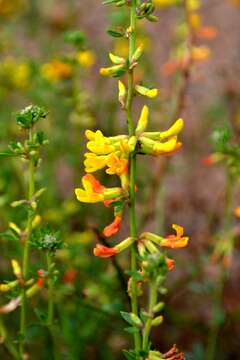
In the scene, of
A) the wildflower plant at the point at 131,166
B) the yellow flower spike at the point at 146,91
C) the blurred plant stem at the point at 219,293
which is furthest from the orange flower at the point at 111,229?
the blurred plant stem at the point at 219,293

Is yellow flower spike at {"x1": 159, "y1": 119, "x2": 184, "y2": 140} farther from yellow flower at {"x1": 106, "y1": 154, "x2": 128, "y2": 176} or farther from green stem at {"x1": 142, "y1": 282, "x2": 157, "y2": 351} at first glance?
green stem at {"x1": 142, "y1": 282, "x2": 157, "y2": 351}

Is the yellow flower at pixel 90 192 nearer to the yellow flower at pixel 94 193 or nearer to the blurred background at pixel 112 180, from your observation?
the yellow flower at pixel 94 193

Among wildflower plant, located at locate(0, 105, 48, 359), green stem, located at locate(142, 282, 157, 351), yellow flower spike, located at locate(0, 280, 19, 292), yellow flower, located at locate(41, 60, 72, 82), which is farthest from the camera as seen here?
yellow flower, located at locate(41, 60, 72, 82)

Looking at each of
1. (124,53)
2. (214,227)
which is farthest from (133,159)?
(124,53)

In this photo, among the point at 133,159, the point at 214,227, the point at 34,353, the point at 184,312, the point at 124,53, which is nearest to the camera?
the point at 133,159

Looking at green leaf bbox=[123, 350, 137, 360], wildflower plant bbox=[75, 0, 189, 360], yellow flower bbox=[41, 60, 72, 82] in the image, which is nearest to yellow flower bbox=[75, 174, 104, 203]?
Answer: wildflower plant bbox=[75, 0, 189, 360]

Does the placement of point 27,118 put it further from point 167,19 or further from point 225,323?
point 167,19

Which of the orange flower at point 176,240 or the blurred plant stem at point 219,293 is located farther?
the blurred plant stem at point 219,293
